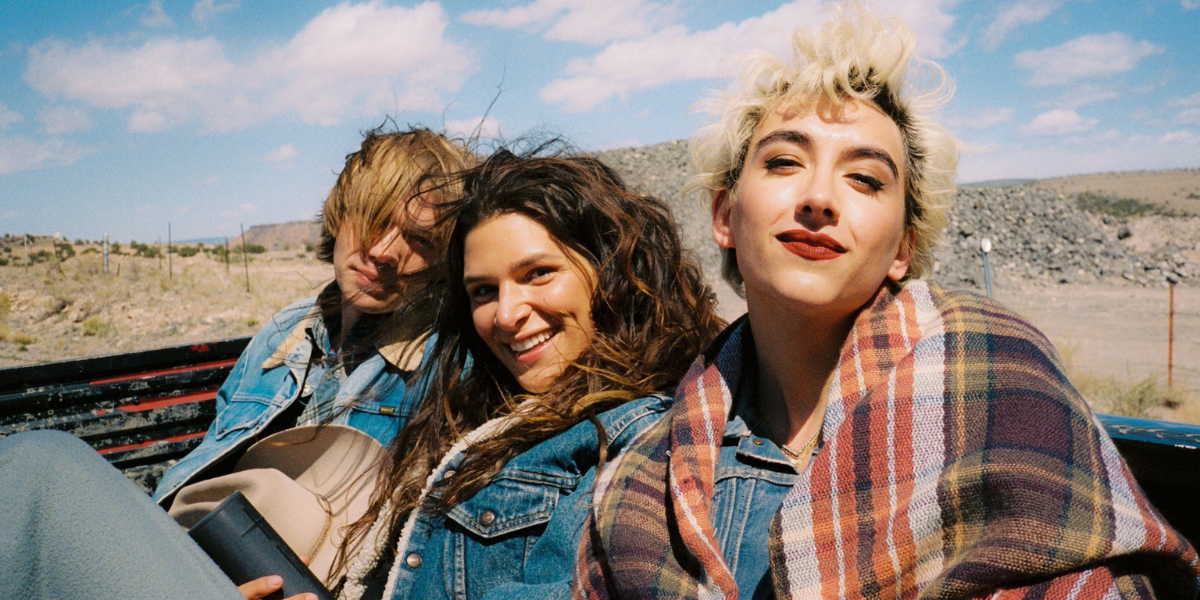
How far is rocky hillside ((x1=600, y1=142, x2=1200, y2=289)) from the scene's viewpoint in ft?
70.7

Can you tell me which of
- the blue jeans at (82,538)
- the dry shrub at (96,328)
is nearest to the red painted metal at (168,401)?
the blue jeans at (82,538)

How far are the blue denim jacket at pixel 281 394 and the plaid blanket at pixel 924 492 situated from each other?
1.24 metres

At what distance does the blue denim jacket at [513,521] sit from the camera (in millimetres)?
1903

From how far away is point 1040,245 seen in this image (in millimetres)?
23141

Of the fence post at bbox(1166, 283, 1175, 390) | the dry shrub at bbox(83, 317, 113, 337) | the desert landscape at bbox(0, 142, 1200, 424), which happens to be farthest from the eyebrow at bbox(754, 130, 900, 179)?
the dry shrub at bbox(83, 317, 113, 337)

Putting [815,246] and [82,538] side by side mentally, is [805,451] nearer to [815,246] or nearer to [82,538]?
[815,246]

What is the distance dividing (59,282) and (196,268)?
7.91 metres

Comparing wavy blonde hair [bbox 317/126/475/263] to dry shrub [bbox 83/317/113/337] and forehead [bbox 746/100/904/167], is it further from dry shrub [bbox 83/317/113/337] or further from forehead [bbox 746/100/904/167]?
dry shrub [bbox 83/317/113/337]

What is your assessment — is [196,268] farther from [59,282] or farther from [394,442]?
[394,442]

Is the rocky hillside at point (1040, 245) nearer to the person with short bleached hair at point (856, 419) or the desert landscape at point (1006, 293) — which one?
the desert landscape at point (1006, 293)

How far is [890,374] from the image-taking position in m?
1.49

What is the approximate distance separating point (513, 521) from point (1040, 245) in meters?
24.9

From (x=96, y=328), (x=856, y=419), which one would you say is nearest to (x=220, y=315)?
(x=96, y=328)

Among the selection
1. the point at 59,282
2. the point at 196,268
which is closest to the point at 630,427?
the point at 59,282
